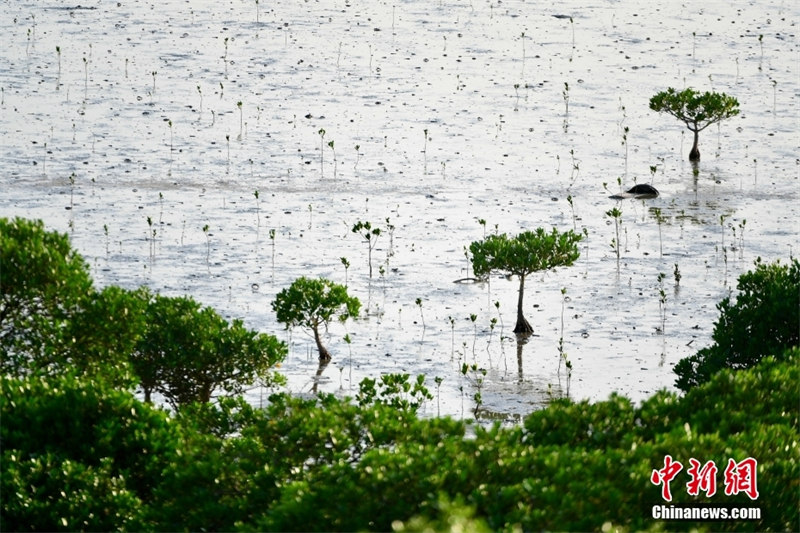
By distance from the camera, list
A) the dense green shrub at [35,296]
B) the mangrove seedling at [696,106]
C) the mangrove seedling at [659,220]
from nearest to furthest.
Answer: the dense green shrub at [35,296], the mangrove seedling at [659,220], the mangrove seedling at [696,106]

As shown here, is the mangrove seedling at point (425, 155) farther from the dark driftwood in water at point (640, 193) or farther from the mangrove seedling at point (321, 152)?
the dark driftwood in water at point (640, 193)

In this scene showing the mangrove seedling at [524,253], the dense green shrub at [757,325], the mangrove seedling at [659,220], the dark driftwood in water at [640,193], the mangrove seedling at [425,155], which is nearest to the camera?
the dense green shrub at [757,325]

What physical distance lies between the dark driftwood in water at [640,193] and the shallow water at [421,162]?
46 cm

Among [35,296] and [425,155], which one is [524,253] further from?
[425,155]

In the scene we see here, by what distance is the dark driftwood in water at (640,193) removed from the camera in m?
39.3

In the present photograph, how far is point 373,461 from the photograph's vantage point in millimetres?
12797

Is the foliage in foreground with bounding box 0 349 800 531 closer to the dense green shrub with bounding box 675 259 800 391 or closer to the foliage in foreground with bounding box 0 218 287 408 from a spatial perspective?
the foliage in foreground with bounding box 0 218 287 408

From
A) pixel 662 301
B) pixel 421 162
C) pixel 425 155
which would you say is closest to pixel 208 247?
pixel 421 162

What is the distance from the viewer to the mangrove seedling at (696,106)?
4159 cm

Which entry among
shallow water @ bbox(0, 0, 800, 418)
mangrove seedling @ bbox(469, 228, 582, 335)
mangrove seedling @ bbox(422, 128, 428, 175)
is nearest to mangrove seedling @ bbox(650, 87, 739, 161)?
shallow water @ bbox(0, 0, 800, 418)

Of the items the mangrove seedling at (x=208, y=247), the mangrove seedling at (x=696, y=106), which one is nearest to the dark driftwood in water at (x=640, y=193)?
the mangrove seedling at (x=696, y=106)

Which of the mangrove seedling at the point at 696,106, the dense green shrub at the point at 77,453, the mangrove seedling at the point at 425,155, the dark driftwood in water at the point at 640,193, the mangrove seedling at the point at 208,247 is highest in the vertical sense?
the mangrove seedling at the point at 696,106

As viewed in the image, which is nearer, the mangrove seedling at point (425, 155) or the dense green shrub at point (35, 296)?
the dense green shrub at point (35, 296)

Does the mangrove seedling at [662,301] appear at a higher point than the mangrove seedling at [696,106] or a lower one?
lower
